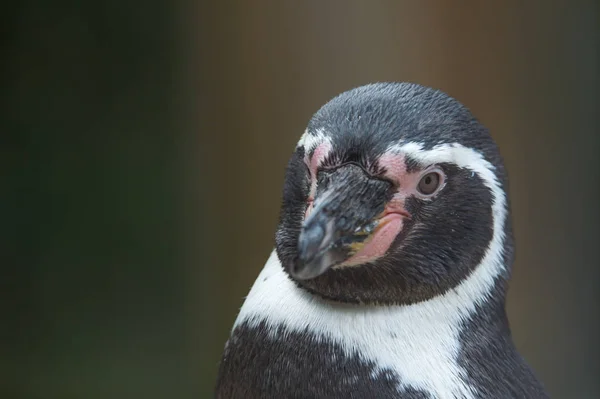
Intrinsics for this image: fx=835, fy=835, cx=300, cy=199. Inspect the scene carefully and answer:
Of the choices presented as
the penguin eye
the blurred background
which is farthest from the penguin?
the blurred background

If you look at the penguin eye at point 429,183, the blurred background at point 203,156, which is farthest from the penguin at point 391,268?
the blurred background at point 203,156

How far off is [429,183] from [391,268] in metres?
0.11

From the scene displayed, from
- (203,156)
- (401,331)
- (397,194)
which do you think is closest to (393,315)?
(401,331)

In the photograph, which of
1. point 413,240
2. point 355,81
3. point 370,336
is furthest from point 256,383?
point 355,81

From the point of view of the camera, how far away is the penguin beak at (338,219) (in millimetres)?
867

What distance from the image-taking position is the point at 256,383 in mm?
977

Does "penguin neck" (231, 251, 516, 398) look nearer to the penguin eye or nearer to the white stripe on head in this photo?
the white stripe on head

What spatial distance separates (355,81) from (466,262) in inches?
53.7

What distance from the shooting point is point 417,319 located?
973mm

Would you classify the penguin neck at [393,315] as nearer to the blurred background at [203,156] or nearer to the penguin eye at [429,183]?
the penguin eye at [429,183]

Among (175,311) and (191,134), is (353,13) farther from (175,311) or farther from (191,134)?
(175,311)

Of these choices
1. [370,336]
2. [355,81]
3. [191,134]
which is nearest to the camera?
[370,336]

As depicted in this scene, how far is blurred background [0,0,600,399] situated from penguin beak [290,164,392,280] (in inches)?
54.5

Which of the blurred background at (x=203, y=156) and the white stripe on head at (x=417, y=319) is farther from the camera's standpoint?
the blurred background at (x=203, y=156)
